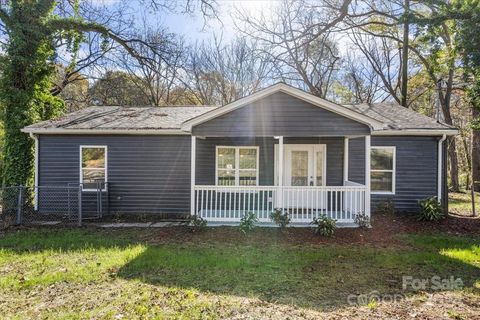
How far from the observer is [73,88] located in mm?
24000

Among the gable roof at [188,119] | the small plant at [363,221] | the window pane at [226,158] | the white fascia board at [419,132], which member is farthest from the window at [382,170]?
the window pane at [226,158]

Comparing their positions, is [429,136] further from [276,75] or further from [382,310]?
[276,75]

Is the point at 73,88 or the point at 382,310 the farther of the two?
the point at 73,88

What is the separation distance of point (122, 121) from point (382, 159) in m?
9.16

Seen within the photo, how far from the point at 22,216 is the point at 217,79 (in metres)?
16.9

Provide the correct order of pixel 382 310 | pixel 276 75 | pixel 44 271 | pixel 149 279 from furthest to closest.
Answer: pixel 276 75 < pixel 44 271 < pixel 149 279 < pixel 382 310

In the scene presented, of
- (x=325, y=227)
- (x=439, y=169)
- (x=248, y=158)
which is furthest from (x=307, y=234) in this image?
(x=439, y=169)

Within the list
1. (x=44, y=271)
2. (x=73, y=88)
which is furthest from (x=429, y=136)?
(x=73, y=88)

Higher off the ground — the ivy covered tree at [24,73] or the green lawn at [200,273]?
the ivy covered tree at [24,73]

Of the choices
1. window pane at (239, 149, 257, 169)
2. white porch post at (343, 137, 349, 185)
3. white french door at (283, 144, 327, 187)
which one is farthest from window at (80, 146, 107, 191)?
white porch post at (343, 137, 349, 185)

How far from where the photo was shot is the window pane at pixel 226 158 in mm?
10562

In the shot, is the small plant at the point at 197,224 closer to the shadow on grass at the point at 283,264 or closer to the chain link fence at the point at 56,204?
the shadow on grass at the point at 283,264

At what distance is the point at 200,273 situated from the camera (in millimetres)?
5121

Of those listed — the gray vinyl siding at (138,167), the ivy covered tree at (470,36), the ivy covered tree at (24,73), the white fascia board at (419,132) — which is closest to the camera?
the ivy covered tree at (470,36)
